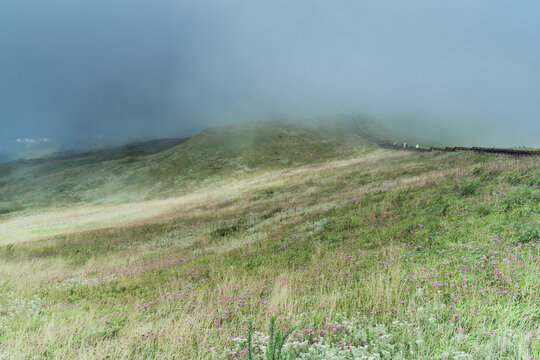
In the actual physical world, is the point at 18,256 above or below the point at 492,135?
below

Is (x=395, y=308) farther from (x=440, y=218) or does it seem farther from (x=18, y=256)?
(x=18, y=256)

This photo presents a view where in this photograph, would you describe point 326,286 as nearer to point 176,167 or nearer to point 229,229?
point 229,229

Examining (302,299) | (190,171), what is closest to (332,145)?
(190,171)

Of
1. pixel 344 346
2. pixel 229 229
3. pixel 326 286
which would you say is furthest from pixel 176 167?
pixel 344 346

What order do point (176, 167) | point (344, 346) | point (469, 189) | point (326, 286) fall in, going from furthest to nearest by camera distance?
point (176, 167) → point (469, 189) → point (326, 286) → point (344, 346)

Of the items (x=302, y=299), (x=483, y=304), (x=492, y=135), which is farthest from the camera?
(x=492, y=135)

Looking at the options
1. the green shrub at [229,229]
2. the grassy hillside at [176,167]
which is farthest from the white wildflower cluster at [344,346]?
the grassy hillside at [176,167]

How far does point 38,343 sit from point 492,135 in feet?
391

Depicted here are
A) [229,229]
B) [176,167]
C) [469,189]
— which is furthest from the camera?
[176,167]

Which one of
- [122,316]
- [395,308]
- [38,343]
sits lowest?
[122,316]

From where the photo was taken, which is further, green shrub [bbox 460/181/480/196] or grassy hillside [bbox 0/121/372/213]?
grassy hillside [bbox 0/121/372/213]

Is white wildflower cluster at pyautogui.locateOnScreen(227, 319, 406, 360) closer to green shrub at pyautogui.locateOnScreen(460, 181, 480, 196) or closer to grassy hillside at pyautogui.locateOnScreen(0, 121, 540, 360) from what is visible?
grassy hillside at pyautogui.locateOnScreen(0, 121, 540, 360)

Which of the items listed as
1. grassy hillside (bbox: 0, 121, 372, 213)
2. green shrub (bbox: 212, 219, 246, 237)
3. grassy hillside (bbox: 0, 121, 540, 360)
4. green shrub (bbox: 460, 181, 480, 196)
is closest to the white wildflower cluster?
grassy hillside (bbox: 0, 121, 540, 360)

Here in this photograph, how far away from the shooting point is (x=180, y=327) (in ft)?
17.1
